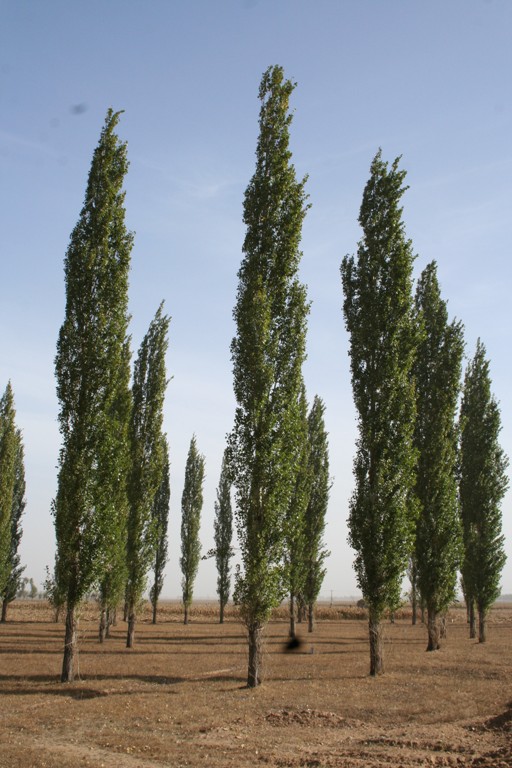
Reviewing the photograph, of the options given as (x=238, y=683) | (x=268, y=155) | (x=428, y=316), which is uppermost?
(x=268, y=155)

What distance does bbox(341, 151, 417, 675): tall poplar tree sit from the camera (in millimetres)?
22375

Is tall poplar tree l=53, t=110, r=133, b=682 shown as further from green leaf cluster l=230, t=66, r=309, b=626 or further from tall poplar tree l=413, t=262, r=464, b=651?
tall poplar tree l=413, t=262, r=464, b=651

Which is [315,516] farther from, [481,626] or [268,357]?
[268,357]

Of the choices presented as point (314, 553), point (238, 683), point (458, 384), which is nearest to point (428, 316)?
point (458, 384)

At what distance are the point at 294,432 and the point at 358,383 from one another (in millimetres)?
4845

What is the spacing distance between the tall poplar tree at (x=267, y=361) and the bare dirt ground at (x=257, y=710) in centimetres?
319

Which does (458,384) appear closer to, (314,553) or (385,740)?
(314,553)

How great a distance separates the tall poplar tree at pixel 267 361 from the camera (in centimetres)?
1970

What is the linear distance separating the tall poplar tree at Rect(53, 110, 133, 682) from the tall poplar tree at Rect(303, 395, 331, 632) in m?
21.4

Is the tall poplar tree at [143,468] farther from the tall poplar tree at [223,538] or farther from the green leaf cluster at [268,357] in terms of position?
the tall poplar tree at [223,538]

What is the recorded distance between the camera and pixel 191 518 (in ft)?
184

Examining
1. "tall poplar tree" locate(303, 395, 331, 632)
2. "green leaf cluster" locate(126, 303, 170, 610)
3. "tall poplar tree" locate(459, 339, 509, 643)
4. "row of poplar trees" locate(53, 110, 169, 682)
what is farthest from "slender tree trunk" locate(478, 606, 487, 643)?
"row of poplar trees" locate(53, 110, 169, 682)

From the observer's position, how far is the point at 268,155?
22.8m

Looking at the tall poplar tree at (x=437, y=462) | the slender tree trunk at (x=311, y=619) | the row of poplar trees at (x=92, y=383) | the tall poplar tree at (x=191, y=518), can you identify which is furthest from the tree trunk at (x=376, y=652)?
the tall poplar tree at (x=191, y=518)
